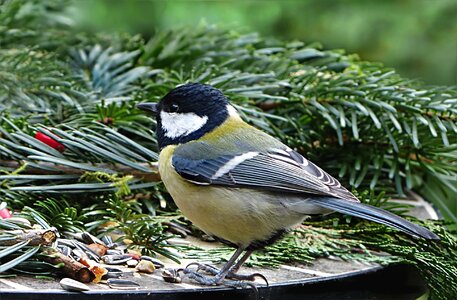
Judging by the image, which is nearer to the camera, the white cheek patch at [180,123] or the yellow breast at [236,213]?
the yellow breast at [236,213]

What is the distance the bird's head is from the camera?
2.07m

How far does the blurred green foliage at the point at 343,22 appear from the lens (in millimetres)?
3840

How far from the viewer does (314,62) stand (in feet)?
8.75

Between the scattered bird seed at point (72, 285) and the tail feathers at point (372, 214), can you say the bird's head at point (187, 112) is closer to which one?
the tail feathers at point (372, 214)

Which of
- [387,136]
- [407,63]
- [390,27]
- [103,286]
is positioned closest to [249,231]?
[103,286]

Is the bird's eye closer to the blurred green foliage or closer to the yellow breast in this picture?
the yellow breast

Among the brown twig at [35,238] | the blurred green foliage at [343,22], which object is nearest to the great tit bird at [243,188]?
the brown twig at [35,238]

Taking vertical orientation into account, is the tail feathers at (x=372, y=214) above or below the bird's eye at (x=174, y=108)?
below

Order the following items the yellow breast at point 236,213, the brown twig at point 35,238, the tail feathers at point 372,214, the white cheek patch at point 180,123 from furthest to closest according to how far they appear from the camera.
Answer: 1. the white cheek patch at point 180,123
2. the yellow breast at point 236,213
3. the tail feathers at point 372,214
4. the brown twig at point 35,238

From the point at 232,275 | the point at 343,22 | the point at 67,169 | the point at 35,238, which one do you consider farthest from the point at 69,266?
the point at 343,22

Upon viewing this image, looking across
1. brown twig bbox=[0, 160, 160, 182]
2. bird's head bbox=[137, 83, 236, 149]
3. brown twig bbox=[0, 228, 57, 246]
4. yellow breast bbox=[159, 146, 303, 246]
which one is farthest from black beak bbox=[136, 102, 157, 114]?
brown twig bbox=[0, 228, 57, 246]

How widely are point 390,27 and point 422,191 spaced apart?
1859 millimetres

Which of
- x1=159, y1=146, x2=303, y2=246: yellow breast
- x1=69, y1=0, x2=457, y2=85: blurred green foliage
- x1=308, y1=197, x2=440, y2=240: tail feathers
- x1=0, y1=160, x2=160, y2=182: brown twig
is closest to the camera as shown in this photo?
x1=308, y1=197, x2=440, y2=240: tail feathers

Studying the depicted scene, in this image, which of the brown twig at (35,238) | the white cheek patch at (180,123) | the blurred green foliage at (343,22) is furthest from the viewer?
the blurred green foliage at (343,22)
